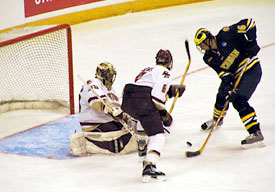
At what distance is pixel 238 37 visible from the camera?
4270mm

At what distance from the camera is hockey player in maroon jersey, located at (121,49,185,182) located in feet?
12.2

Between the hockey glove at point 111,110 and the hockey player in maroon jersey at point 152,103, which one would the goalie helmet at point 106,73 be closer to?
the hockey glove at point 111,110

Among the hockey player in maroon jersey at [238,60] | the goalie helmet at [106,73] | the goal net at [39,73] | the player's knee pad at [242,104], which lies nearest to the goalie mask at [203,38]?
the hockey player in maroon jersey at [238,60]

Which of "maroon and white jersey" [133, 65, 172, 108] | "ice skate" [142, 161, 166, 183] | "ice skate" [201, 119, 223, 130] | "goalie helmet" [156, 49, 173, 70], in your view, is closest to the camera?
"ice skate" [142, 161, 166, 183]

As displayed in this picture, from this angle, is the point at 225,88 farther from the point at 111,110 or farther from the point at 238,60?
the point at 111,110

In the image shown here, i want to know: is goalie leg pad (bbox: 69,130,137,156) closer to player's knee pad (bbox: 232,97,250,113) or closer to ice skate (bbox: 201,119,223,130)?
ice skate (bbox: 201,119,223,130)

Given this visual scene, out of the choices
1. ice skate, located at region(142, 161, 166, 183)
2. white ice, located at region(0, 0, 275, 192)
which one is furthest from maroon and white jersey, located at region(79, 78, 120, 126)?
ice skate, located at region(142, 161, 166, 183)

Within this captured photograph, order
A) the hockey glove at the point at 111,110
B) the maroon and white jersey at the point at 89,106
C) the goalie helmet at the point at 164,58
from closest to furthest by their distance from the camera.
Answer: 1. the goalie helmet at the point at 164,58
2. the hockey glove at the point at 111,110
3. the maroon and white jersey at the point at 89,106

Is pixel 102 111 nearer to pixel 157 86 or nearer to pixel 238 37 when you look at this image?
pixel 157 86

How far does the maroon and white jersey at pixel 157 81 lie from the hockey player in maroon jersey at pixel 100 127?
1.41 ft

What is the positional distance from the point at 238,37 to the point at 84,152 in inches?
56.6

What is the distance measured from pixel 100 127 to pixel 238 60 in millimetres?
1147

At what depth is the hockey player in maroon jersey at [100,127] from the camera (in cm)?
430

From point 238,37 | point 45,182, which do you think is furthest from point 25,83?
point 238,37
